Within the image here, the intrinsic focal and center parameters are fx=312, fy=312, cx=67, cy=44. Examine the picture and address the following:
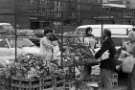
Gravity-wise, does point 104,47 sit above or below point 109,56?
above

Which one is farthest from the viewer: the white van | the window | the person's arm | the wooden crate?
the white van

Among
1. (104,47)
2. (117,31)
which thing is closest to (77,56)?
(104,47)

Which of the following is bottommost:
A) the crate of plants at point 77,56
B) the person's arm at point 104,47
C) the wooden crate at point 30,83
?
the wooden crate at point 30,83

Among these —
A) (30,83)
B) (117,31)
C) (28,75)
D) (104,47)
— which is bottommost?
(30,83)

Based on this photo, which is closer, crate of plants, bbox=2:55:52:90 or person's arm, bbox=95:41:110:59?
crate of plants, bbox=2:55:52:90

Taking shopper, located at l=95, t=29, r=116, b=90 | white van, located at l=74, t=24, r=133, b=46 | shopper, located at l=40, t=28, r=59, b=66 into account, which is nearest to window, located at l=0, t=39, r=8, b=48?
white van, located at l=74, t=24, r=133, b=46

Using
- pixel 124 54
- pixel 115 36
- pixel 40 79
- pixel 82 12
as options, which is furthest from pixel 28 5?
pixel 40 79

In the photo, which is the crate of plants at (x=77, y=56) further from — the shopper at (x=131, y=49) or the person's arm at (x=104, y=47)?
the shopper at (x=131, y=49)

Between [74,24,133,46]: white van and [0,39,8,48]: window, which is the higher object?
[74,24,133,46]: white van

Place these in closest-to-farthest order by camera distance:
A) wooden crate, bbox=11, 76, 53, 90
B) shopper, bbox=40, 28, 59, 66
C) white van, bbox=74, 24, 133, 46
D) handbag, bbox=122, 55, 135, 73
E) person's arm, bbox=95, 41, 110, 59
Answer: wooden crate, bbox=11, 76, 53, 90 < person's arm, bbox=95, 41, 110, 59 < handbag, bbox=122, 55, 135, 73 < shopper, bbox=40, 28, 59, 66 < white van, bbox=74, 24, 133, 46

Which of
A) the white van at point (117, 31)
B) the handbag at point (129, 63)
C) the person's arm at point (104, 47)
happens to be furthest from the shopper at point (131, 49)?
the white van at point (117, 31)

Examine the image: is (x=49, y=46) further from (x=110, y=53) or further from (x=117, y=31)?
(x=117, y=31)

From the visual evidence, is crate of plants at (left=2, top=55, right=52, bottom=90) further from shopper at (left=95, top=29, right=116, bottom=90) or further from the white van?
the white van

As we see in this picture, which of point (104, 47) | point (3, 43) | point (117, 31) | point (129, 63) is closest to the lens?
point (104, 47)
